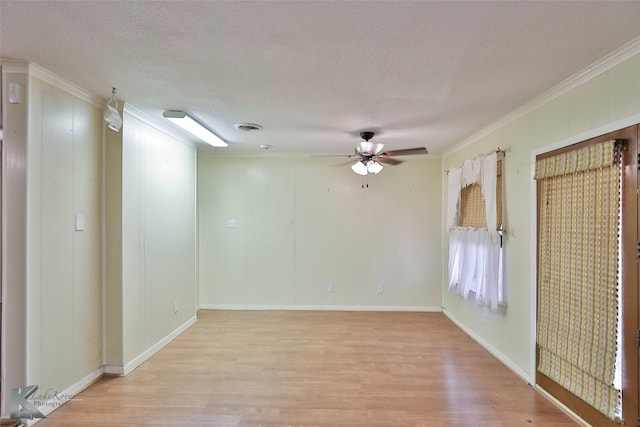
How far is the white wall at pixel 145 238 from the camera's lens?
2.90 metres

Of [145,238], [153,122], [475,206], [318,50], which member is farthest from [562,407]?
[153,122]

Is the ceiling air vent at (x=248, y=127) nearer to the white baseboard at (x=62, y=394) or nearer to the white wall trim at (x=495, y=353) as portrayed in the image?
the white baseboard at (x=62, y=394)

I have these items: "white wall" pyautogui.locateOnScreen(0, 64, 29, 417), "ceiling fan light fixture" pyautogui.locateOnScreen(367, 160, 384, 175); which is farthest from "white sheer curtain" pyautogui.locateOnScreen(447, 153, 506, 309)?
"white wall" pyautogui.locateOnScreen(0, 64, 29, 417)

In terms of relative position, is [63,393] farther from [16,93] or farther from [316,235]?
[316,235]

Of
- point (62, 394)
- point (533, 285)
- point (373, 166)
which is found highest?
point (373, 166)

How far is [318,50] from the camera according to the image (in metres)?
1.91

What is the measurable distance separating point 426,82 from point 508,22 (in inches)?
29.5

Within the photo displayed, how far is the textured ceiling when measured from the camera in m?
1.55

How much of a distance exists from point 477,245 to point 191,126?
3.45 m

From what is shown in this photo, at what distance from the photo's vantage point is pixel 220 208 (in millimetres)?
5102

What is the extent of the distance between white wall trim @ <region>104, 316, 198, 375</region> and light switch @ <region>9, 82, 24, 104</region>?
7.57 feet

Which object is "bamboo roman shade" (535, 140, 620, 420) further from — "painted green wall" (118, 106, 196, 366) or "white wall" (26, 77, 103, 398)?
"white wall" (26, 77, 103, 398)

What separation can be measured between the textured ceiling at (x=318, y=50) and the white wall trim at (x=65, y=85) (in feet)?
0.25

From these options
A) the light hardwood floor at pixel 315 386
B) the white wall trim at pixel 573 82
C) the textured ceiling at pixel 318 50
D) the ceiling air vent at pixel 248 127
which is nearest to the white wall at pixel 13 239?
the textured ceiling at pixel 318 50
